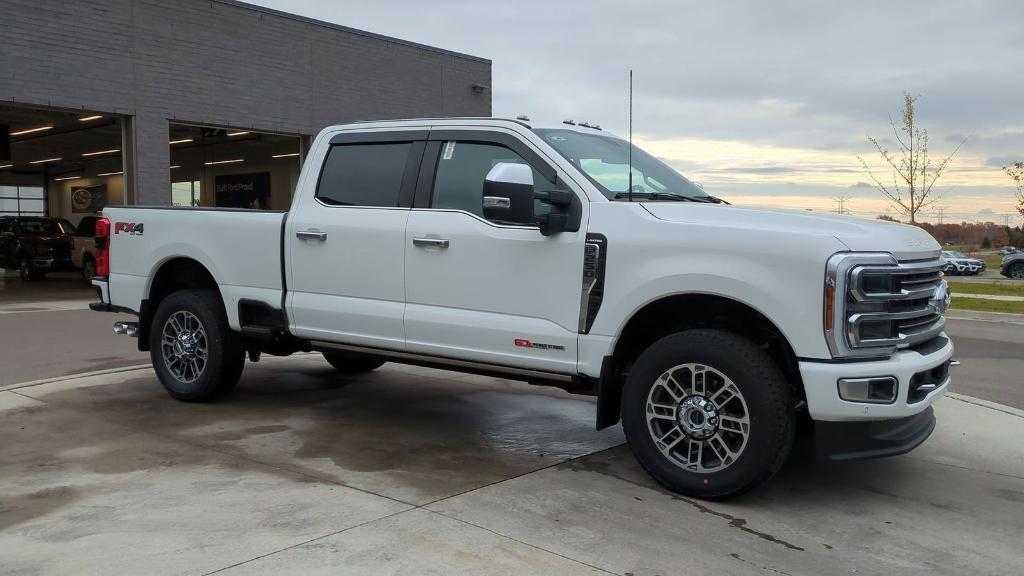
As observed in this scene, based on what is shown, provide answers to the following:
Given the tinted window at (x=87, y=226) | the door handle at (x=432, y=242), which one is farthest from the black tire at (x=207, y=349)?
the tinted window at (x=87, y=226)

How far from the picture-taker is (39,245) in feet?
80.5

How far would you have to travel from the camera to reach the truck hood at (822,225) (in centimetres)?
443

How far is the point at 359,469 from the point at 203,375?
7.68ft

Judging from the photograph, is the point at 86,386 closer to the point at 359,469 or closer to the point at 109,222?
the point at 109,222

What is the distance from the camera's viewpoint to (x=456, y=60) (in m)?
25.7

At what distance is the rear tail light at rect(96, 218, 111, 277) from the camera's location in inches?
293

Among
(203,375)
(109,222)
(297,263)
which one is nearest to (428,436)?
(297,263)

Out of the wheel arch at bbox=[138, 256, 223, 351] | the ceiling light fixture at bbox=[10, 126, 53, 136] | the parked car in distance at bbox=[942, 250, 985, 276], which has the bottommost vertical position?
the parked car in distance at bbox=[942, 250, 985, 276]

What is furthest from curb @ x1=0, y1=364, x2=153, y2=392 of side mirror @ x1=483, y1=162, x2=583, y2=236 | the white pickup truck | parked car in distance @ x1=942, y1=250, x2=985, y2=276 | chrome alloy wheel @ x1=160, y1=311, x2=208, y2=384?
parked car in distance @ x1=942, y1=250, x2=985, y2=276

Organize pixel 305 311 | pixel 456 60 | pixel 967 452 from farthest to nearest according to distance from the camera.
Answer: pixel 456 60 < pixel 305 311 < pixel 967 452

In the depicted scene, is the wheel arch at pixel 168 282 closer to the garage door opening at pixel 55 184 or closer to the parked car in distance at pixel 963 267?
the garage door opening at pixel 55 184

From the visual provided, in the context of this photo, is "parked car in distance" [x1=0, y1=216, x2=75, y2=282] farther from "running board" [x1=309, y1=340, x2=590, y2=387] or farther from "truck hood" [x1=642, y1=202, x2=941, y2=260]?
"truck hood" [x1=642, y1=202, x2=941, y2=260]

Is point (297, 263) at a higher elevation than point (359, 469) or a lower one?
higher

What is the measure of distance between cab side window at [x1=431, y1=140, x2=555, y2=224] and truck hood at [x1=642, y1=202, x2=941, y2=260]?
3.72ft
